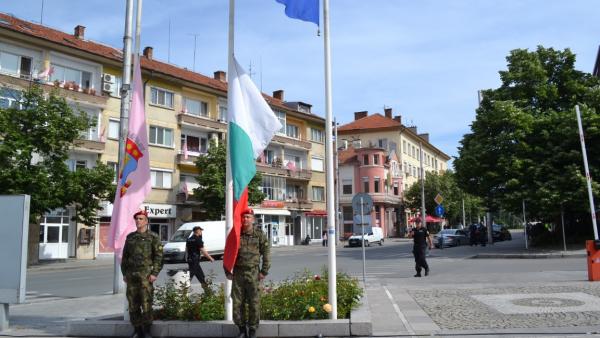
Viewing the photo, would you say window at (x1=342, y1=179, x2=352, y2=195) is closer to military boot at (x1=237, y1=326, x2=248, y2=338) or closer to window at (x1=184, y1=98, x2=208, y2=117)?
window at (x1=184, y1=98, x2=208, y2=117)

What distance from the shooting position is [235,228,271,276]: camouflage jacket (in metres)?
7.70

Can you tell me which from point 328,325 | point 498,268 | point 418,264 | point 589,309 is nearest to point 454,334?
point 328,325

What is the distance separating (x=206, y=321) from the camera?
27.5 feet

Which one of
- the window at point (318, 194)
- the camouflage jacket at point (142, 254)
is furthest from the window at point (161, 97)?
the camouflage jacket at point (142, 254)

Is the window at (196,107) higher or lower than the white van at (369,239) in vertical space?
higher

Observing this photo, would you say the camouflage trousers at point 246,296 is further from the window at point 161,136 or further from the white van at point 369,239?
the white van at point 369,239

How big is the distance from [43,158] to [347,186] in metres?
47.6

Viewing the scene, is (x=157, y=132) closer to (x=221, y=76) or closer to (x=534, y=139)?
(x=221, y=76)

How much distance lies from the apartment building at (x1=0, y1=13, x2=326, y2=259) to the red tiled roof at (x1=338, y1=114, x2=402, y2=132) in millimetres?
23390

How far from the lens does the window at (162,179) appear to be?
41.3m

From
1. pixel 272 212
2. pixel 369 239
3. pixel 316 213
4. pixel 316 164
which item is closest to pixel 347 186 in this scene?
pixel 316 164

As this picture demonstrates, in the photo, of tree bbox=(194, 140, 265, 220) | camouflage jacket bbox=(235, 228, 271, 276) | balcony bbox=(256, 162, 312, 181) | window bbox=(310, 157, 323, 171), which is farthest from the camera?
window bbox=(310, 157, 323, 171)

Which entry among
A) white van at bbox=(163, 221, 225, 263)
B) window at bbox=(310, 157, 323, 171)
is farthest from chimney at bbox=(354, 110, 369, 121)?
white van at bbox=(163, 221, 225, 263)

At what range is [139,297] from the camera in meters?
7.88
